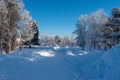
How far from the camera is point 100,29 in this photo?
5438 cm

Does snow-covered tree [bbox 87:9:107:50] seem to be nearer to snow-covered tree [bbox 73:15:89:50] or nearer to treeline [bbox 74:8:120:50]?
treeline [bbox 74:8:120:50]

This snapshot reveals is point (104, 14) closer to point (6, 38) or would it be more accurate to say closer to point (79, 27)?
point (79, 27)

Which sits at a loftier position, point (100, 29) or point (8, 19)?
point (8, 19)

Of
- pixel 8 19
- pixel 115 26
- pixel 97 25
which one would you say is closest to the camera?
pixel 8 19

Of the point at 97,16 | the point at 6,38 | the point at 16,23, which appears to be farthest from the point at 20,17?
the point at 97,16

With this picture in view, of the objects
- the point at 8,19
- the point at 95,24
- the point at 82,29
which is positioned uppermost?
the point at 95,24

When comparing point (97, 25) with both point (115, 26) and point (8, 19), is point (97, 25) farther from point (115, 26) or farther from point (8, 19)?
point (8, 19)

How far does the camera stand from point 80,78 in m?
14.1

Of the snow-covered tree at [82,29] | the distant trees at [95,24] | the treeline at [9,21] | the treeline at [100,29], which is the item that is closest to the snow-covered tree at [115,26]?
the treeline at [100,29]

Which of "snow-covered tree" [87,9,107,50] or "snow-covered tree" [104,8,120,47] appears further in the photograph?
"snow-covered tree" [87,9,107,50]

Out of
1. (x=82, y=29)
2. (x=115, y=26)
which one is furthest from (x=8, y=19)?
(x=82, y=29)

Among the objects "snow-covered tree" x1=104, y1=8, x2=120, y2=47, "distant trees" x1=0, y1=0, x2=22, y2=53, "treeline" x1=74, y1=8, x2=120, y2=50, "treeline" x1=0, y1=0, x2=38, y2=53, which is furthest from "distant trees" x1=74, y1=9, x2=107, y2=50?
"distant trees" x1=0, y1=0, x2=22, y2=53

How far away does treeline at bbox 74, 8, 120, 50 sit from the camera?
45406mm

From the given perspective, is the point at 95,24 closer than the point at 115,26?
No
